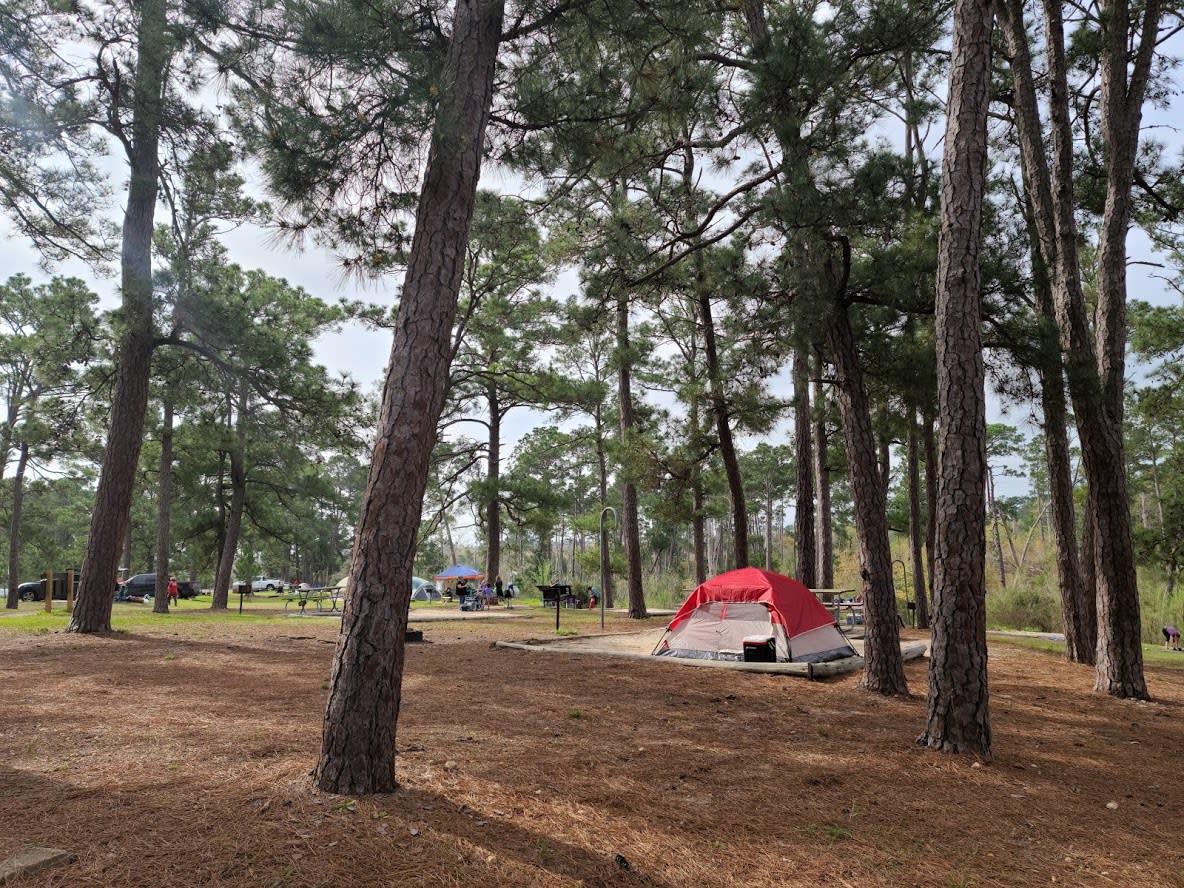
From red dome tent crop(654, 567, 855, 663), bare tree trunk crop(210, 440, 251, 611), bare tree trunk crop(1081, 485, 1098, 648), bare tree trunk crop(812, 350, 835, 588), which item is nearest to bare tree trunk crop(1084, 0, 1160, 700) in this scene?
bare tree trunk crop(1081, 485, 1098, 648)

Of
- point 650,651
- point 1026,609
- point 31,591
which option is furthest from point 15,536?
point 1026,609

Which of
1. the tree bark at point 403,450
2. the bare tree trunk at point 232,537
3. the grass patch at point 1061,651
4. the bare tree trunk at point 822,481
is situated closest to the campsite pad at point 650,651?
the grass patch at point 1061,651

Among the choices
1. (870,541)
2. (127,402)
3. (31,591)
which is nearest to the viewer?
(870,541)

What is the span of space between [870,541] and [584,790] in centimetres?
439

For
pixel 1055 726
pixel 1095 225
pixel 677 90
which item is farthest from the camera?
pixel 1095 225

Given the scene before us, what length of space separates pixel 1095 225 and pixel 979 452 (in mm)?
7970

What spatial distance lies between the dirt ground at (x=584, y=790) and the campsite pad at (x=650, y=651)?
1.11 m

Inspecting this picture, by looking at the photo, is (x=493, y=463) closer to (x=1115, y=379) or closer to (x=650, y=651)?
(x=650, y=651)

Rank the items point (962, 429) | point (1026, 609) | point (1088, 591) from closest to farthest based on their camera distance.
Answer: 1. point (962, 429)
2. point (1088, 591)
3. point (1026, 609)

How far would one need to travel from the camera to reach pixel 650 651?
10.2m

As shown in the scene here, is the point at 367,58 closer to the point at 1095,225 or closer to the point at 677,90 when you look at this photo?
the point at 677,90

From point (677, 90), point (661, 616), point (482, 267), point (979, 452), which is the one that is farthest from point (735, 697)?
point (482, 267)

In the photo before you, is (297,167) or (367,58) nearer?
(367,58)

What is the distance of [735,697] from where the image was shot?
6.87 meters
